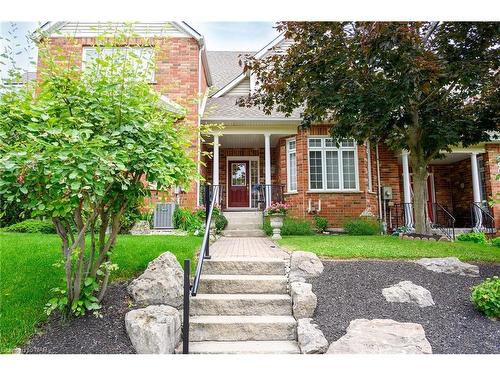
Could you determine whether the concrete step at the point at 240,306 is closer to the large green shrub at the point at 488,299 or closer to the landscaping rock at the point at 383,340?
the landscaping rock at the point at 383,340

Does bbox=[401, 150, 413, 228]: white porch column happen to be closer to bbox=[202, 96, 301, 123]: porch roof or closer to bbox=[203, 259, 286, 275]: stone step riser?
bbox=[202, 96, 301, 123]: porch roof

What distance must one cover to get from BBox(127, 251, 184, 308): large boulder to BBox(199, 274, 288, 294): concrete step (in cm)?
40

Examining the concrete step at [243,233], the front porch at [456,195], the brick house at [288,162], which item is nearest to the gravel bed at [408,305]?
the concrete step at [243,233]

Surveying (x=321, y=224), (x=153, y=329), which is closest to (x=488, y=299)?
(x=153, y=329)

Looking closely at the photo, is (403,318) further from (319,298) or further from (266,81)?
(266,81)

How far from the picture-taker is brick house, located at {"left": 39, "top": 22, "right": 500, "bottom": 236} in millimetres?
10531

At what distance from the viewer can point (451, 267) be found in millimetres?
4668

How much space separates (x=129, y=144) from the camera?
288cm

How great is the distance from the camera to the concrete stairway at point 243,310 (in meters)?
3.28

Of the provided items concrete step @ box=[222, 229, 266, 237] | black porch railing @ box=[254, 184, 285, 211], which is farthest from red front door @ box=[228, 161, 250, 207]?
concrete step @ box=[222, 229, 266, 237]

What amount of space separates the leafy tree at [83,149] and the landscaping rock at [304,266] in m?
1.85

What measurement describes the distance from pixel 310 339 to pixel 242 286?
44.5 inches

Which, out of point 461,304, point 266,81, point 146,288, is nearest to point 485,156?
point 266,81

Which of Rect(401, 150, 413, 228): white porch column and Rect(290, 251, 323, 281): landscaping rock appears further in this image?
Rect(401, 150, 413, 228): white porch column
